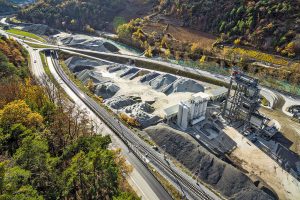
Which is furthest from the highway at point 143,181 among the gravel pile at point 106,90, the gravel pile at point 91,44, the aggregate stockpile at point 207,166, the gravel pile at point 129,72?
the gravel pile at point 91,44

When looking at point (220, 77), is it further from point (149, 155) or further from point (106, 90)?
point (149, 155)

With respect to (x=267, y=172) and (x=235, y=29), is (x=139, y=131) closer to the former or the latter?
(x=267, y=172)

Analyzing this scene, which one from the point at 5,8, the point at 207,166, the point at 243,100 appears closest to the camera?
the point at 207,166

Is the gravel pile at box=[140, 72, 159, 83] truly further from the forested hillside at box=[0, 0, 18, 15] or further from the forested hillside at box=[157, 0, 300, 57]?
the forested hillside at box=[0, 0, 18, 15]

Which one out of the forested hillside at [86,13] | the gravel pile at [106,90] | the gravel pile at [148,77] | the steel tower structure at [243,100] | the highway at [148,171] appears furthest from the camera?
the forested hillside at [86,13]

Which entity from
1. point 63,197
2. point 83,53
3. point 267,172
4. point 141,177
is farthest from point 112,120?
point 83,53

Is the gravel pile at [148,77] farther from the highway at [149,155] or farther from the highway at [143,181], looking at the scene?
the highway at [143,181]

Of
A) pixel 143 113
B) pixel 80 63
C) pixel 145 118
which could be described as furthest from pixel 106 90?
pixel 80 63
